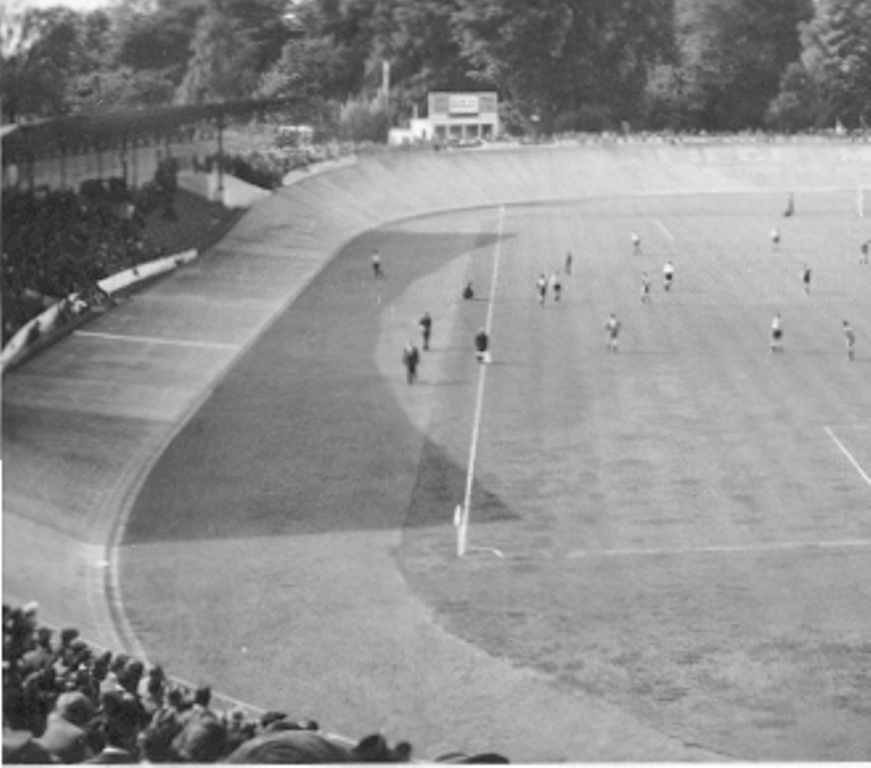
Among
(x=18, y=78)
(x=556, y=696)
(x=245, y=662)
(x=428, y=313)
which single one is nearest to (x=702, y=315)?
(x=428, y=313)

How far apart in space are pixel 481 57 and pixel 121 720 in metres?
3.54

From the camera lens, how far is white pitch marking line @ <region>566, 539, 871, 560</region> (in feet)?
24.4

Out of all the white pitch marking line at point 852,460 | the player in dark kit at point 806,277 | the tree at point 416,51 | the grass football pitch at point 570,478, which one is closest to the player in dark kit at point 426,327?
the grass football pitch at point 570,478

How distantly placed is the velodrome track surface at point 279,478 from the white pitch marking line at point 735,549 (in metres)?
0.68

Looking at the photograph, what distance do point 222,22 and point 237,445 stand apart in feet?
6.14

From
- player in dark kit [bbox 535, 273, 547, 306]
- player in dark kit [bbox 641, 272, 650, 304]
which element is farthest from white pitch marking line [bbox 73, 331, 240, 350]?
player in dark kit [bbox 641, 272, 650, 304]

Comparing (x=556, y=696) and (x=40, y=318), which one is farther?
(x=40, y=318)

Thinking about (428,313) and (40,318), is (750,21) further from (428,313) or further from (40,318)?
(40,318)

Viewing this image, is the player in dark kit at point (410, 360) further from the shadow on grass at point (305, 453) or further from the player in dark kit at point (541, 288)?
the player in dark kit at point (541, 288)

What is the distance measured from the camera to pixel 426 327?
8.06 meters

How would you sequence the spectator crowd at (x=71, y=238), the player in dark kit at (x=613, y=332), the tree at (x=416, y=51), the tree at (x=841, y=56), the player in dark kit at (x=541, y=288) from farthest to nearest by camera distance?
the player in dark kit at (x=541, y=288), the player in dark kit at (x=613, y=332), the tree at (x=841, y=56), the tree at (x=416, y=51), the spectator crowd at (x=71, y=238)

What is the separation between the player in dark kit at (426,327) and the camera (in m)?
8.01

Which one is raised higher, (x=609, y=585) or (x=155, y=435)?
(x=155, y=435)

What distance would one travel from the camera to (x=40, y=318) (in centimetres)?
738
